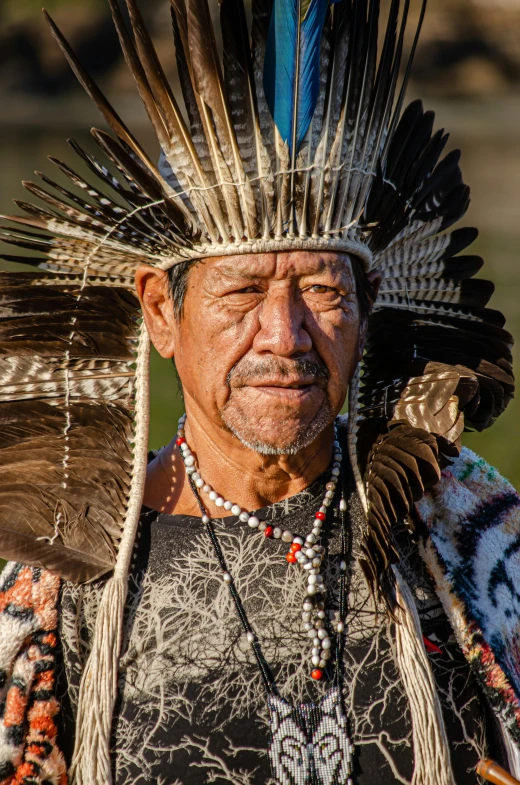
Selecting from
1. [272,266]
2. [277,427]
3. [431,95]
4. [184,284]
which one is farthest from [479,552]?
[431,95]

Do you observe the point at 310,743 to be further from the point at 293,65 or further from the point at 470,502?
the point at 293,65

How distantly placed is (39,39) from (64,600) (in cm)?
1687

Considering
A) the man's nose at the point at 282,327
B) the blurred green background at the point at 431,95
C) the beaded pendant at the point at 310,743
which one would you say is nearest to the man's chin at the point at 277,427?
the man's nose at the point at 282,327

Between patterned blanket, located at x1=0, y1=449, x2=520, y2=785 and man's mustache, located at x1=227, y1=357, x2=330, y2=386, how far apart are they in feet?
1.28

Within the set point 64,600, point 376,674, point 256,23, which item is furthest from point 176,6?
point 376,674

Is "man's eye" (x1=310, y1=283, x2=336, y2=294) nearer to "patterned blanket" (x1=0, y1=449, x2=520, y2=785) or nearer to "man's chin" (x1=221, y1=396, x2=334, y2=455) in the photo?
"man's chin" (x1=221, y1=396, x2=334, y2=455)

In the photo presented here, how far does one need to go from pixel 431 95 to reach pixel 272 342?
18.3 m

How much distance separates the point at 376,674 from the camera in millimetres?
2008

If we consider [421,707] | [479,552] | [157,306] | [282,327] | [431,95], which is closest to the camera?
[421,707]

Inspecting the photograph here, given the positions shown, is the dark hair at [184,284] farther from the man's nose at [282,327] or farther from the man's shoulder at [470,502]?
the man's shoulder at [470,502]

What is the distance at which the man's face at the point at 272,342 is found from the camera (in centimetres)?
206

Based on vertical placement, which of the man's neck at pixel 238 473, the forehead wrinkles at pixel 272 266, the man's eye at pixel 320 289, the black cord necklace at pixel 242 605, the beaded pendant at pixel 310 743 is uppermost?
the forehead wrinkles at pixel 272 266

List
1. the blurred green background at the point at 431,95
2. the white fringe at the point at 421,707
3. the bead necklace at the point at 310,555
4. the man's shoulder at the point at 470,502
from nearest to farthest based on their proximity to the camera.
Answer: the white fringe at the point at 421,707, the bead necklace at the point at 310,555, the man's shoulder at the point at 470,502, the blurred green background at the point at 431,95

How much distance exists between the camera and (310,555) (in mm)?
2119
